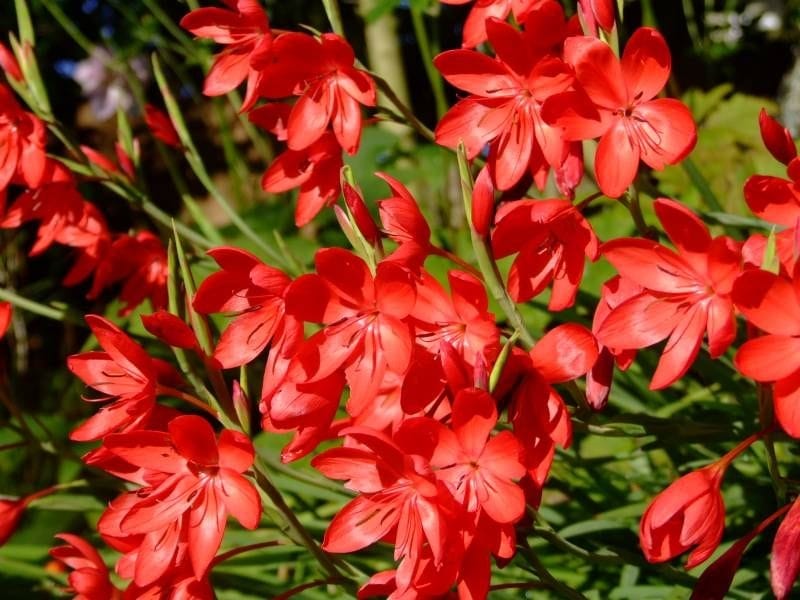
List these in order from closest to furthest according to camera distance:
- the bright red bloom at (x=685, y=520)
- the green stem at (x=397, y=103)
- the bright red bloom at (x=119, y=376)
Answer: the bright red bloom at (x=685, y=520), the bright red bloom at (x=119, y=376), the green stem at (x=397, y=103)

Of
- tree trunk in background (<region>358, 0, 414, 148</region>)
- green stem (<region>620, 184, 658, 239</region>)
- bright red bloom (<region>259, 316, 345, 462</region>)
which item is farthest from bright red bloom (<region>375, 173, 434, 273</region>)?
tree trunk in background (<region>358, 0, 414, 148</region>)

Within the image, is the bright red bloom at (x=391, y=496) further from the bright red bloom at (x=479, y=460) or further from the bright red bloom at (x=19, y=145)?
the bright red bloom at (x=19, y=145)

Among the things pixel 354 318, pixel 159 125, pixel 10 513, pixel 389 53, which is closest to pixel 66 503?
pixel 10 513

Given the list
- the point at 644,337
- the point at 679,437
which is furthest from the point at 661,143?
the point at 679,437

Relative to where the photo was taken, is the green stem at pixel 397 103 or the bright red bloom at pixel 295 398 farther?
the green stem at pixel 397 103

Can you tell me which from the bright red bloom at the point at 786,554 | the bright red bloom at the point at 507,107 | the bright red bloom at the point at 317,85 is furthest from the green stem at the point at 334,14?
the bright red bloom at the point at 786,554

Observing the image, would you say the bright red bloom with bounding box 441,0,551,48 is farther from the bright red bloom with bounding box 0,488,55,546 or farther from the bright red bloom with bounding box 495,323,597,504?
the bright red bloom with bounding box 0,488,55,546
